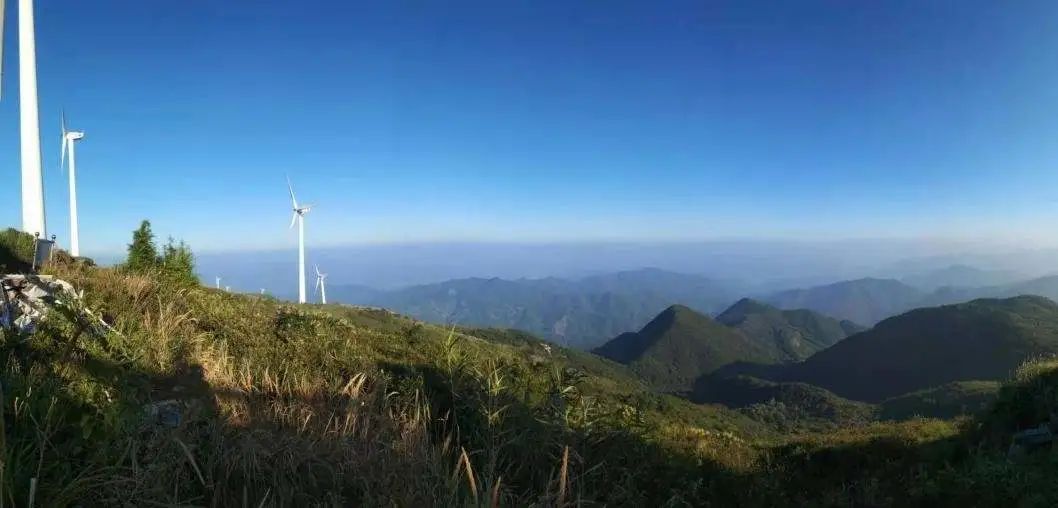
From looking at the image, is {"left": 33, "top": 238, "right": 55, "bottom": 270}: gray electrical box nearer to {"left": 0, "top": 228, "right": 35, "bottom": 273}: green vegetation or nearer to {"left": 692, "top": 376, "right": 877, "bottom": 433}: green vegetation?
{"left": 0, "top": 228, "right": 35, "bottom": 273}: green vegetation

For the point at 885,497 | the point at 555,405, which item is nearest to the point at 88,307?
the point at 555,405

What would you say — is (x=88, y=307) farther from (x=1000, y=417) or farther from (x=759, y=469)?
(x=1000, y=417)

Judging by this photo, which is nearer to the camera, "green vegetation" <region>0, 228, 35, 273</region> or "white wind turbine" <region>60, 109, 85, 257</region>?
"green vegetation" <region>0, 228, 35, 273</region>

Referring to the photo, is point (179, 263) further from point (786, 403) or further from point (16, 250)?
point (786, 403)

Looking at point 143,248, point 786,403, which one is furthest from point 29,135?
point 786,403

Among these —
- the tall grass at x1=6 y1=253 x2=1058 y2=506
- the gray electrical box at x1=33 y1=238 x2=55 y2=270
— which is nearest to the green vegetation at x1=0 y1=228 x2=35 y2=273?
the gray electrical box at x1=33 y1=238 x2=55 y2=270

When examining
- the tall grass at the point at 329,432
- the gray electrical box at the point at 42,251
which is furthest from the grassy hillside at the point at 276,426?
the gray electrical box at the point at 42,251

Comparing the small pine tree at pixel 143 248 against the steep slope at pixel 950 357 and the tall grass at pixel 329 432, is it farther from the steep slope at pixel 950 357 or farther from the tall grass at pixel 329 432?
the steep slope at pixel 950 357

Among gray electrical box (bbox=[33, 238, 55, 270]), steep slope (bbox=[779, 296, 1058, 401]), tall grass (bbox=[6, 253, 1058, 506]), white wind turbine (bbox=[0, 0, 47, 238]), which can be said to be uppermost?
white wind turbine (bbox=[0, 0, 47, 238])
